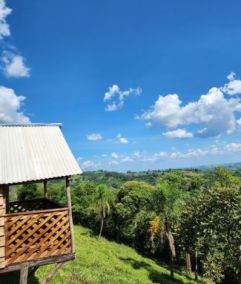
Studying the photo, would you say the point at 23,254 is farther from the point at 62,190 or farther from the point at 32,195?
the point at 62,190

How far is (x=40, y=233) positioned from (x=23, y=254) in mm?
944

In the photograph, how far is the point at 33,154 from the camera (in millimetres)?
12461

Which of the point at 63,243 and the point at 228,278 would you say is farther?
the point at 228,278

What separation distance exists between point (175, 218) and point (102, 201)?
76.8 ft

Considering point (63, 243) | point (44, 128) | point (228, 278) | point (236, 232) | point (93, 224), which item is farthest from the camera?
point (93, 224)

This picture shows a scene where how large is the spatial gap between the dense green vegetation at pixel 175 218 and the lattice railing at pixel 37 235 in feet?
55.7

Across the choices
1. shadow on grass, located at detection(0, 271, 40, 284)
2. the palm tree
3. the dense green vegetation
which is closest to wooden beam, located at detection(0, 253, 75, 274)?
shadow on grass, located at detection(0, 271, 40, 284)

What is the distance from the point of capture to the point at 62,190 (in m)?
69.4

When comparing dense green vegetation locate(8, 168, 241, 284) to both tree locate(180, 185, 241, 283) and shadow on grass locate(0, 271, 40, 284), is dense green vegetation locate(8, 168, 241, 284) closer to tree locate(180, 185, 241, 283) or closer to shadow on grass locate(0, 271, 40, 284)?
tree locate(180, 185, 241, 283)

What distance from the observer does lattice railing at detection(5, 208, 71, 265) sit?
1107 cm

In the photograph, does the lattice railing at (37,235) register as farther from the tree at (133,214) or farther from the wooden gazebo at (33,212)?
the tree at (133,214)

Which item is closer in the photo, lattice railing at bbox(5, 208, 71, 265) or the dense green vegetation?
lattice railing at bbox(5, 208, 71, 265)

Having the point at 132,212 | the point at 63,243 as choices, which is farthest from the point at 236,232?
the point at 132,212

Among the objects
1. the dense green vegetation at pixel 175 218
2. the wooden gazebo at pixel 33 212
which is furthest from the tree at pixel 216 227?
the wooden gazebo at pixel 33 212
